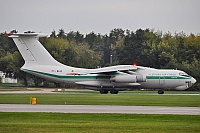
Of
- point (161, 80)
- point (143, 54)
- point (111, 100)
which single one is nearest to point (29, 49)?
point (161, 80)

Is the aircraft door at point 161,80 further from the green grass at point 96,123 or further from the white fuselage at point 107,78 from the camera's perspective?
the green grass at point 96,123

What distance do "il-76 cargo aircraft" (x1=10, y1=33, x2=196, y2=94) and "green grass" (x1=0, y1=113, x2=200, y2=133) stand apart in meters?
41.2

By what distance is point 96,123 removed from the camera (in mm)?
26484

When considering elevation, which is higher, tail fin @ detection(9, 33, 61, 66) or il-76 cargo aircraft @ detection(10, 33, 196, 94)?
tail fin @ detection(9, 33, 61, 66)

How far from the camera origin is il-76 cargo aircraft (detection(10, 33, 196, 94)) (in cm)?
7219

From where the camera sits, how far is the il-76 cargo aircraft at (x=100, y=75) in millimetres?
72188

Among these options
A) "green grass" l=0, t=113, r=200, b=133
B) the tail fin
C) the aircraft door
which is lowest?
"green grass" l=0, t=113, r=200, b=133

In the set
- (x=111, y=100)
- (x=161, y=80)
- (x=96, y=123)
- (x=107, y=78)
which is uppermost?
(x=107, y=78)

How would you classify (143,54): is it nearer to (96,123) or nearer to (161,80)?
(161,80)

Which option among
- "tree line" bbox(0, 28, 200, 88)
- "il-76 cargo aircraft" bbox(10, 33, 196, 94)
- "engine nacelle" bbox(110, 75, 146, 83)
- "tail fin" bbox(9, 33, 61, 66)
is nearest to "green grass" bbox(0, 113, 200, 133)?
"engine nacelle" bbox(110, 75, 146, 83)

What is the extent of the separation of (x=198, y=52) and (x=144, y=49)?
10.1m

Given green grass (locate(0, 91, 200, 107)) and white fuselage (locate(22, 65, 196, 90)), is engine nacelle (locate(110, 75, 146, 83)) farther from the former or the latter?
green grass (locate(0, 91, 200, 107))

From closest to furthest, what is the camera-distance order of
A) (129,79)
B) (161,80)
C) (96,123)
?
(96,123) < (129,79) < (161,80)

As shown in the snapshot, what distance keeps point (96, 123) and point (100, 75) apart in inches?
1845
